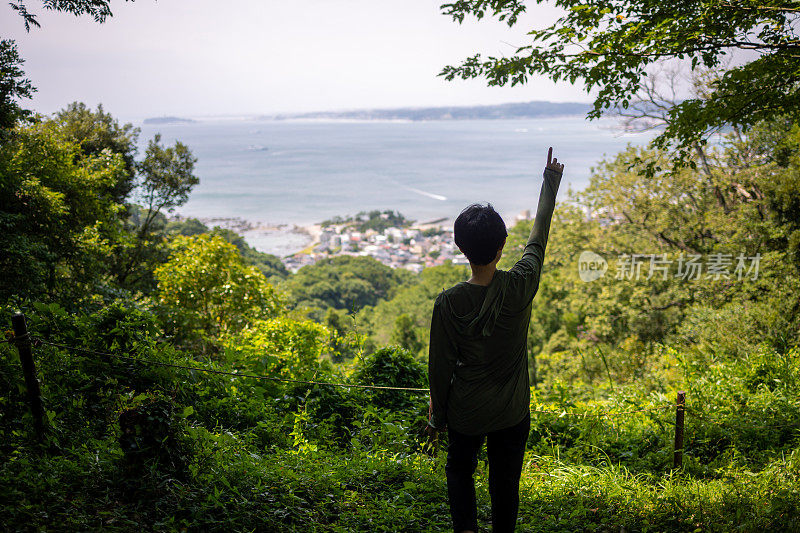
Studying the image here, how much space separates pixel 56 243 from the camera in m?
8.62

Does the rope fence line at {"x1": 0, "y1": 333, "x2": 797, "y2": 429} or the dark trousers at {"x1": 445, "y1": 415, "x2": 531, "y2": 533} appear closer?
the dark trousers at {"x1": 445, "y1": 415, "x2": 531, "y2": 533}

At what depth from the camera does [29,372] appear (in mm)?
2916

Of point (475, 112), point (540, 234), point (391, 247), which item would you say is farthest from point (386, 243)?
point (475, 112)

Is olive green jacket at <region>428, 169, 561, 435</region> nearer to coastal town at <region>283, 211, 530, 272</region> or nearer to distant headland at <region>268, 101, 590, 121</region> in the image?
coastal town at <region>283, 211, 530, 272</region>

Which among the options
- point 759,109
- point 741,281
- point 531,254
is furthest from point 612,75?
point 741,281

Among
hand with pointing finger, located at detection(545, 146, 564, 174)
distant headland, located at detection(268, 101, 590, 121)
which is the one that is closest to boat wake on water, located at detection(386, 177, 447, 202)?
distant headland, located at detection(268, 101, 590, 121)

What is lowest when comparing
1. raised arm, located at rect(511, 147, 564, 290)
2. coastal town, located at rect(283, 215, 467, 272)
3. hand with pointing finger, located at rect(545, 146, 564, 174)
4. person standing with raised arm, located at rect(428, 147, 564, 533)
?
coastal town, located at rect(283, 215, 467, 272)

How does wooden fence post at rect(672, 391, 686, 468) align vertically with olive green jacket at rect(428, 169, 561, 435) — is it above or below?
below

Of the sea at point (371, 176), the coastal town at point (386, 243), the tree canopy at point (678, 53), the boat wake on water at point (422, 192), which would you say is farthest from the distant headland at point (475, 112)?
the tree canopy at point (678, 53)

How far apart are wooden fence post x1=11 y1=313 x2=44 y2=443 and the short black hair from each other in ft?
8.72

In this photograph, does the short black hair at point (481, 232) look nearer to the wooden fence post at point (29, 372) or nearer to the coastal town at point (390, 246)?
the wooden fence post at point (29, 372)

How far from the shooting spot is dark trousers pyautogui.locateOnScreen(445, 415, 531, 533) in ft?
6.73

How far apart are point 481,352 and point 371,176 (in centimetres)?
9761

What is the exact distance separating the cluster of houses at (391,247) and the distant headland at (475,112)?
4503cm
